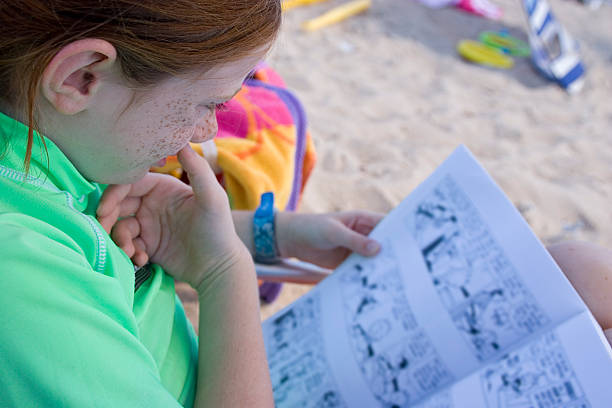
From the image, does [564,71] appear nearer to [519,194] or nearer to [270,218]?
[519,194]

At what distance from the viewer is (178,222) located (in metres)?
0.95

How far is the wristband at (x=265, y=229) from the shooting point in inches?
45.4

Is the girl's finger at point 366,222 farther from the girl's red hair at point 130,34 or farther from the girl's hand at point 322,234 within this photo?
the girl's red hair at point 130,34

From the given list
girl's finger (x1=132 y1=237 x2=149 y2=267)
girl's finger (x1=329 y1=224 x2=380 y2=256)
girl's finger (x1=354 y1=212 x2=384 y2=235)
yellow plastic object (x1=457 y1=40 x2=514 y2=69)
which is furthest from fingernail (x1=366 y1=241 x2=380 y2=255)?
yellow plastic object (x1=457 y1=40 x2=514 y2=69)

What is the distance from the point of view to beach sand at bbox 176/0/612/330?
75.0 inches

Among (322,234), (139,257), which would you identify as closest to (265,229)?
(322,234)

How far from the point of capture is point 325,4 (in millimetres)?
3613

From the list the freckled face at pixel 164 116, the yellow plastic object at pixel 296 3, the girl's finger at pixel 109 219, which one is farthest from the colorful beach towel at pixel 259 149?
the yellow plastic object at pixel 296 3

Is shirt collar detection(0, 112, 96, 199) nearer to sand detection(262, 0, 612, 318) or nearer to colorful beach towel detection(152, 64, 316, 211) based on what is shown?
colorful beach towel detection(152, 64, 316, 211)

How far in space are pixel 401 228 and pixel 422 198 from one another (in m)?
0.07

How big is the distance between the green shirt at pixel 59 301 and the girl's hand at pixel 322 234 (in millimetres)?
472

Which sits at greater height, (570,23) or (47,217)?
(47,217)

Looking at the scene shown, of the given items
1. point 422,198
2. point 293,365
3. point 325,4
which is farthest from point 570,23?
point 293,365

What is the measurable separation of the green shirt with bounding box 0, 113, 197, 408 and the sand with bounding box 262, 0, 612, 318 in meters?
0.89
